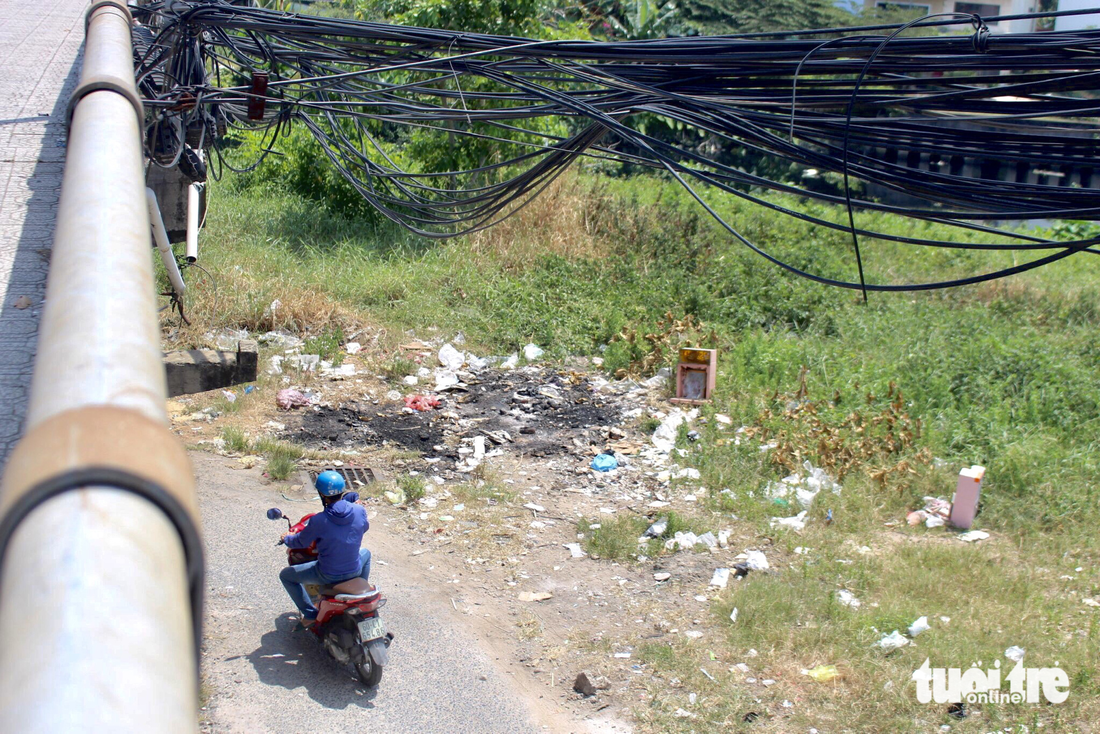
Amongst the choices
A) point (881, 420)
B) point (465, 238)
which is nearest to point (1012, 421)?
point (881, 420)

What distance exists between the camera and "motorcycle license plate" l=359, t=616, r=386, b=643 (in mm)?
4078

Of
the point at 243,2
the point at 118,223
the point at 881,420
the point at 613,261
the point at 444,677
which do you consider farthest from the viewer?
the point at 613,261

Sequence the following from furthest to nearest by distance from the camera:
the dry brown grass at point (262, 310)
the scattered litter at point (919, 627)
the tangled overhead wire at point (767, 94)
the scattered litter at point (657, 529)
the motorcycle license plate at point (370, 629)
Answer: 1. the dry brown grass at point (262, 310)
2. the scattered litter at point (657, 529)
3. the scattered litter at point (919, 627)
4. the motorcycle license plate at point (370, 629)
5. the tangled overhead wire at point (767, 94)

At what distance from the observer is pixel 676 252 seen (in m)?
10.9

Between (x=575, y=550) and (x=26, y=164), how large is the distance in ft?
13.0

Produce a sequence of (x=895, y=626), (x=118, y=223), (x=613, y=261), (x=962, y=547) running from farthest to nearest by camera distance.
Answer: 1. (x=613, y=261)
2. (x=962, y=547)
3. (x=895, y=626)
4. (x=118, y=223)

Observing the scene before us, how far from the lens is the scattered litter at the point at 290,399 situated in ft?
24.0

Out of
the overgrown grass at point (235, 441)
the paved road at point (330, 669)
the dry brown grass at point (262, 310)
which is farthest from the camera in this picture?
the dry brown grass at point (262, 310)

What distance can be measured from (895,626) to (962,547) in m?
1.21

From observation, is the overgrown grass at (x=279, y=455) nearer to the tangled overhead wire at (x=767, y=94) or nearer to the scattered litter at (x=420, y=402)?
the scattered litter at (x=420, y=402)

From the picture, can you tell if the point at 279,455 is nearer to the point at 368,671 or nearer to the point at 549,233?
the point at 368,671

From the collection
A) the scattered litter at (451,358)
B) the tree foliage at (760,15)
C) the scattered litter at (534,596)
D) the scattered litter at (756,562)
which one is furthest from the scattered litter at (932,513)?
the tree foliage at (760,15)

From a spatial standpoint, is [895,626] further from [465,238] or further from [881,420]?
[465,238]

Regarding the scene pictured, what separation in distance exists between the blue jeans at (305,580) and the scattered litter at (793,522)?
2.86m
